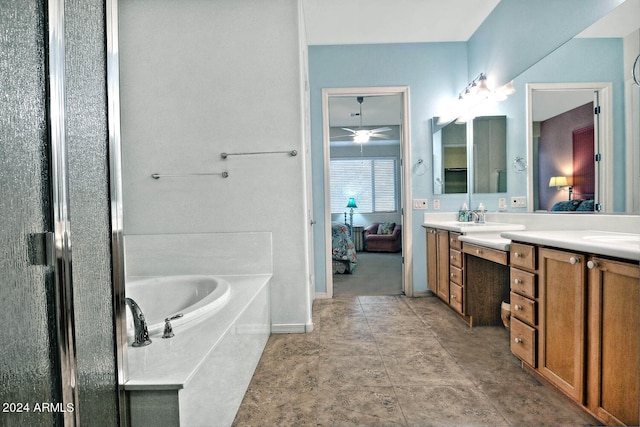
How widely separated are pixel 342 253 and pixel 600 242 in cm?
385

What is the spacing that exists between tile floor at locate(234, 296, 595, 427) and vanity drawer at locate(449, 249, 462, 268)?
1.54 feet

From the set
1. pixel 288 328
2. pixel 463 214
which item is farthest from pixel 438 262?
pixel 288 328

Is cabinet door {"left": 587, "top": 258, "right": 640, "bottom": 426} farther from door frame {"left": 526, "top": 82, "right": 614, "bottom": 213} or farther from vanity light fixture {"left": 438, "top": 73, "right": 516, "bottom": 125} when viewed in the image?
vanity light fixture {"left": 438, "top": 73, "right": 516, "bottom": 125}

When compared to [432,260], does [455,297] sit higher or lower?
lower

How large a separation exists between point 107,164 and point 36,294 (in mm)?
438

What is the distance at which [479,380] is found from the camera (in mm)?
1928

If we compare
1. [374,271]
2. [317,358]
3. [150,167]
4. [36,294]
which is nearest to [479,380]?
[317,358]

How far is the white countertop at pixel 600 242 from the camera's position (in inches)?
50.4

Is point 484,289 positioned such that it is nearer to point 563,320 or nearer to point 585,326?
point 563,320

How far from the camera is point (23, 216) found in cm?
73

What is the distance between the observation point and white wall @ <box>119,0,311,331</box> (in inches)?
105

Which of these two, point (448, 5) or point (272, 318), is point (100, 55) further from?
point (448, 5)

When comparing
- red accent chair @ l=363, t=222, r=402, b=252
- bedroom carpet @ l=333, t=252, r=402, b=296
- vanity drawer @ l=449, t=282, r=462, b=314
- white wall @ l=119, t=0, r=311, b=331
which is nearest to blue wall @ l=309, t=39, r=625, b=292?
bedroom carpet @ l=333, t=252, r=402, b=296

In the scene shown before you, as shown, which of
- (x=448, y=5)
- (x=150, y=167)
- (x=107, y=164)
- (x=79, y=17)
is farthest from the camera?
(x=448, y=5)
